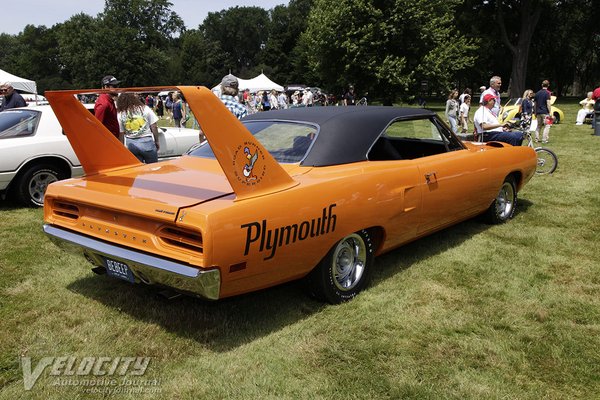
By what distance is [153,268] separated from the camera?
9.36 feet

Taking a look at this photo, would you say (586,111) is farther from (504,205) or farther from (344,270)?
(344,270)

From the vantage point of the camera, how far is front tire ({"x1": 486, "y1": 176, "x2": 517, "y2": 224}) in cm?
561

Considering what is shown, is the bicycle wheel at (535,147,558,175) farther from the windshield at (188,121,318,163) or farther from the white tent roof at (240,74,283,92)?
the white tent roof at (240,74,283,92)

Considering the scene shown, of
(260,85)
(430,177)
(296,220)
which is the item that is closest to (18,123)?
(296,220)

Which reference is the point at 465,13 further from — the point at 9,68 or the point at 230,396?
the point at 9,68

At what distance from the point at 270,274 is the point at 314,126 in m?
1.36

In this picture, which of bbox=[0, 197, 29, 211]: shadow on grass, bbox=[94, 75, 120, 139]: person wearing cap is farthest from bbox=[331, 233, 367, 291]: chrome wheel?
bbox=[0, 197, 29, 211]: shadow on grass

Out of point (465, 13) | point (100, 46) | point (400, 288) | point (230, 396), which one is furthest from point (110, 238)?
point (100, 46)

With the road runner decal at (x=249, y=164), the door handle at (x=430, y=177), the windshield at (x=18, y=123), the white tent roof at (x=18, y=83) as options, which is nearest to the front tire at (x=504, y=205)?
the door handle at (x=430, y=177)

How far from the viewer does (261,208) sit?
292 centimetres

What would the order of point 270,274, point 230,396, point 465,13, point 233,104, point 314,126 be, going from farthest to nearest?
point 465,13
point 233,104
point 314,126
point 270,274
point 230,396

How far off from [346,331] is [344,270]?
57 cm

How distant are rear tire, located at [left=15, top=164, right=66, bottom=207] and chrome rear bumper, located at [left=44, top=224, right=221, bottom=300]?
3.82 metres

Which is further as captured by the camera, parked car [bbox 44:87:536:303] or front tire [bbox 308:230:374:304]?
front tire [bbox 308:230:374:304]
